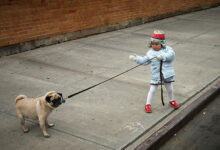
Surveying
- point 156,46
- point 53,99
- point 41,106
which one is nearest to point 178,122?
point 156,46

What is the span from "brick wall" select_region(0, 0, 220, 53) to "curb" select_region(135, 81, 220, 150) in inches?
225

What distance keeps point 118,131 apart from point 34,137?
1.26 m

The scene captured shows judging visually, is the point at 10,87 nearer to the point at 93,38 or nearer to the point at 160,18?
the point at 93,38

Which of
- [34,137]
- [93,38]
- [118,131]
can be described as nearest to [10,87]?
[34,137]

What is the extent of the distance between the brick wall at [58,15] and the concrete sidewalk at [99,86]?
548 mm

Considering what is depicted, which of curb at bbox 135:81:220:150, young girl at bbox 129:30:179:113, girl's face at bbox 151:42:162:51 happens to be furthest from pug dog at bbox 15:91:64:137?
girl's face at bbox 151:42:162:51

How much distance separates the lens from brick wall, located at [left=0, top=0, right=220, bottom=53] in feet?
29.0

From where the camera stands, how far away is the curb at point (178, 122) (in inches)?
176

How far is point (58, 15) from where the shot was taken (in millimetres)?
10281

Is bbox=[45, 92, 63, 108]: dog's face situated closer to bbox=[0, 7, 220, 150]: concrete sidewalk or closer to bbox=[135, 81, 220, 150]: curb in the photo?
bbox=[0, 7, 220, 150]: concrete sidewalk

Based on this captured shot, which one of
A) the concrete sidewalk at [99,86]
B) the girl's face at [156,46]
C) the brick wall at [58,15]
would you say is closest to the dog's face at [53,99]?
the concrete sidewalk at [99,86]

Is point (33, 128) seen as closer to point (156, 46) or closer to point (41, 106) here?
point (41, 106)

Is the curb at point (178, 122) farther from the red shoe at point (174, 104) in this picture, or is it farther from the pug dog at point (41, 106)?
the pug dog at point (41, 106)

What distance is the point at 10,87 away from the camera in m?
6.44
